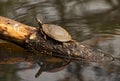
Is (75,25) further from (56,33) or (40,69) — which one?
(40,69)

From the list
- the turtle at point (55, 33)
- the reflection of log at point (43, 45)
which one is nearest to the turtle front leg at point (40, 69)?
the reflection of log at point (43, 45)

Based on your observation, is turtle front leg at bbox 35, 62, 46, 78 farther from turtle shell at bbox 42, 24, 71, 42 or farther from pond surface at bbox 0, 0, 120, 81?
turtle shell at bbox 42, 24, 71, 42

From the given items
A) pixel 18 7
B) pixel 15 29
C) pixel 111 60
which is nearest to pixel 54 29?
pixel 15 29

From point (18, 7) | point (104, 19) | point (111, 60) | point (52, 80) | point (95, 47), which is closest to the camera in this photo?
point (52, 80)

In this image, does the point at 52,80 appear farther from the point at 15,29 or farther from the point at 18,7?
the point at 18,7

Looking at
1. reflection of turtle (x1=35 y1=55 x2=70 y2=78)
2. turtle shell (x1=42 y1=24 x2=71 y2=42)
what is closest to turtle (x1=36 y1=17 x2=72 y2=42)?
turtle shell (x1=42 y1=24 x2=71 y2=42)
